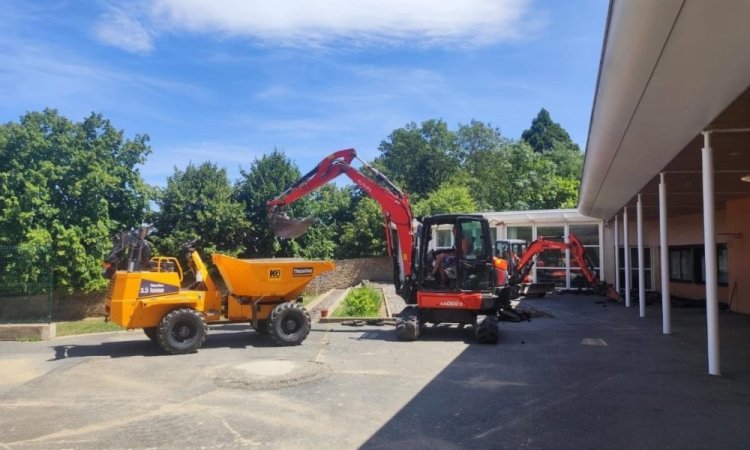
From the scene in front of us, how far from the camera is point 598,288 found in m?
22.7

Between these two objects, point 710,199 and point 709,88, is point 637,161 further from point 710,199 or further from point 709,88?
point 709,88

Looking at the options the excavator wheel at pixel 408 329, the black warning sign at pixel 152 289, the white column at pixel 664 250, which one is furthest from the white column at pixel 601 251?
the black warning sign at pixel 152 289

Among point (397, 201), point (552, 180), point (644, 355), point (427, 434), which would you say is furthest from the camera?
point (552, 180)

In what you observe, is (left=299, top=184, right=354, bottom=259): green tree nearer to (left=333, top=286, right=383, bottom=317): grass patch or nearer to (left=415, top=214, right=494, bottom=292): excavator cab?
(left=333, top=286, right=383, bottom=317): grass patch

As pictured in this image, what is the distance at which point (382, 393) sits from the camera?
7.83 meters

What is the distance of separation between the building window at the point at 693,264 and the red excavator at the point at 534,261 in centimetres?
283

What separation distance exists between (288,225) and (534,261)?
38.0 feet

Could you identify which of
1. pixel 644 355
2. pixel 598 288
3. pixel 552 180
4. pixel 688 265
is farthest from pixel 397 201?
pixel 552 180

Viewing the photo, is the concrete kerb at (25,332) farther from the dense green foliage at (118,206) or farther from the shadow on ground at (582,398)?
the shadow on ground at (582,398)

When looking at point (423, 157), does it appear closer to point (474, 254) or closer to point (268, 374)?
point (474, 254)

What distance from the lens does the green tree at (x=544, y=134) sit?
238ft

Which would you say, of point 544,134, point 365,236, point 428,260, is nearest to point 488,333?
point 428,260

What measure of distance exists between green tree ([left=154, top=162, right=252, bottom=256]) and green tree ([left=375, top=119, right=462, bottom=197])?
29993 millimetres

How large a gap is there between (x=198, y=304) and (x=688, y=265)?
61.1ft
